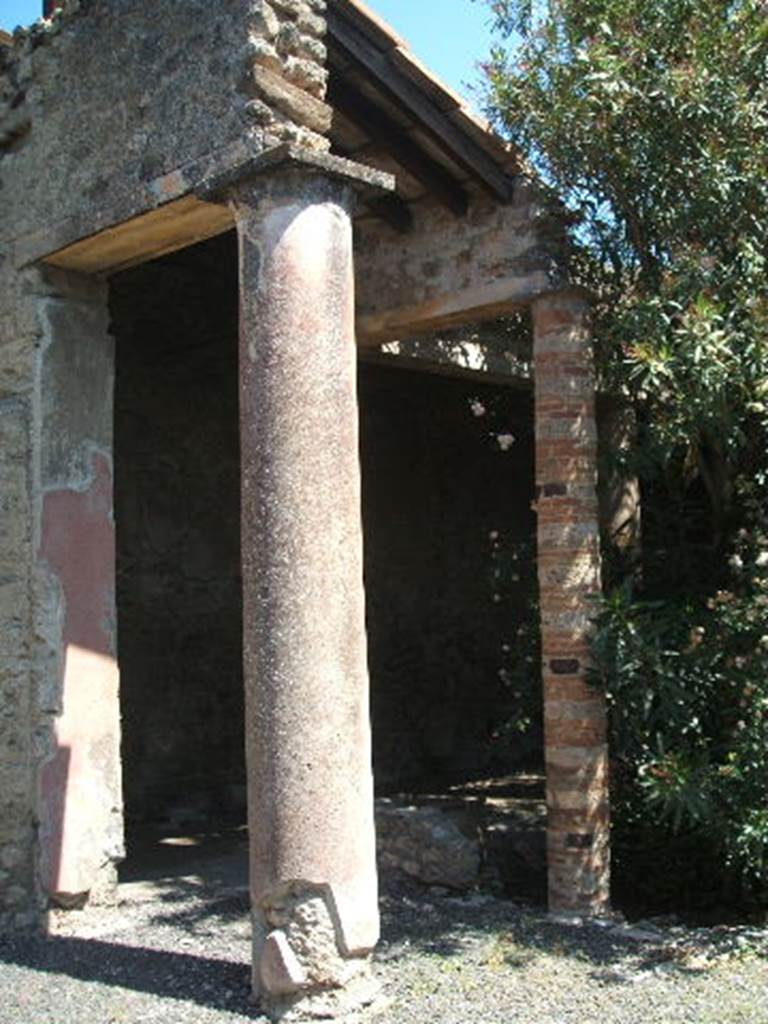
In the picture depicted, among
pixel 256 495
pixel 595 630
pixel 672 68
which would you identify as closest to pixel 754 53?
pixel 672 68

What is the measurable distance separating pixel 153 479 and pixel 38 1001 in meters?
4.42

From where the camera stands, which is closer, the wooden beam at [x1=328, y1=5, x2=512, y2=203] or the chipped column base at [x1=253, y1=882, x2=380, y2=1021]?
the chipped column base at [x1=253, y1=882, x2=380, y2=1021]

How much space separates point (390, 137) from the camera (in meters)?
5.74

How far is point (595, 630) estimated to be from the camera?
17.8 feet

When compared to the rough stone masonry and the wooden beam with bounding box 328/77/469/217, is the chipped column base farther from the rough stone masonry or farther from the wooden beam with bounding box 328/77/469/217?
the wooden beam with bounding box 328/77/469/217

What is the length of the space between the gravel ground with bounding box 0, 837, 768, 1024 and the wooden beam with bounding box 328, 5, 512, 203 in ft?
10.8

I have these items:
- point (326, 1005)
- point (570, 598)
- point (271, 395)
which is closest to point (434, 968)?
point (326, 1005)

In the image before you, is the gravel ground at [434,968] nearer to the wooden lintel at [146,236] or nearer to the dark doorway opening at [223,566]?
the dark doorway opening at [223,566]

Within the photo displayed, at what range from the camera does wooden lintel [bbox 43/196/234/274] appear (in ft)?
16.0

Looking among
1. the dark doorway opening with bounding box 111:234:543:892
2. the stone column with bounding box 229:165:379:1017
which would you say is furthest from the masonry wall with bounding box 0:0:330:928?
the dark doorway opening with bounding box 111:234:543:892

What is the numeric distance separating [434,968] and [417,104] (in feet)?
11.9

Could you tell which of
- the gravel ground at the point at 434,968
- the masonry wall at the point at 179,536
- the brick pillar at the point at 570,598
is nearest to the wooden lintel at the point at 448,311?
the brick pillar at the point at 570,598

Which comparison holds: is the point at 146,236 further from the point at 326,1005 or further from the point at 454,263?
the point at 326,1005

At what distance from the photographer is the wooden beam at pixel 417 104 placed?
210 inches
